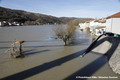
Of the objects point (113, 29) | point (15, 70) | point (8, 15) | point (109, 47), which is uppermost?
point (8, 15)

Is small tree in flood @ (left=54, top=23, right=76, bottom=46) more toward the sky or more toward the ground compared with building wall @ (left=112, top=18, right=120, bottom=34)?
more toward the ground

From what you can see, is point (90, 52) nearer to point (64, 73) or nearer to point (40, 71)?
point (64, 73)

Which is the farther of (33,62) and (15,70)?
(33,62)

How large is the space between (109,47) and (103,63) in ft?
10.9

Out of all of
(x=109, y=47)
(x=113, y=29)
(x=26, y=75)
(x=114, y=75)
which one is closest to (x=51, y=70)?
(x=26, y=75)

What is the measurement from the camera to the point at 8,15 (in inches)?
4358

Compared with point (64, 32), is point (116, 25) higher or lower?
higher

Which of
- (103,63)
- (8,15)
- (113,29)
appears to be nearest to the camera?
(103,63)

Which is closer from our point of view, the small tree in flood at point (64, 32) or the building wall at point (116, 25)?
the small tree in flood at point (64, 32)

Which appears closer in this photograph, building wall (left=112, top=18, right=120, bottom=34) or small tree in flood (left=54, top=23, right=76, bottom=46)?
small tree in flood (left=54, top=23, right=76, bottom=46)

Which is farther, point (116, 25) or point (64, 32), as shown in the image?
point (116, 25)

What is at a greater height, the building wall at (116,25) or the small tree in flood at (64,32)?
the building wall at (116,25)

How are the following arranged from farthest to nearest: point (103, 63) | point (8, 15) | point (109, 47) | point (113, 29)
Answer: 1. point (8, 15)
2. point (113, 29)
3. point (109, 47)
4. point (103, 63)

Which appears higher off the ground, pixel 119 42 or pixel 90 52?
pixel 119 42
